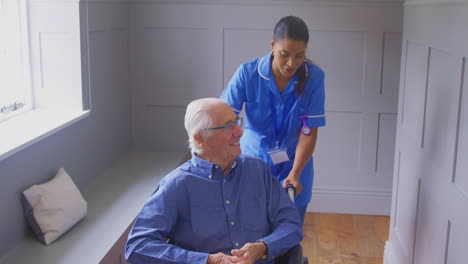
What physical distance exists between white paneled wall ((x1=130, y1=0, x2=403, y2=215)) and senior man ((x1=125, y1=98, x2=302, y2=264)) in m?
2.20

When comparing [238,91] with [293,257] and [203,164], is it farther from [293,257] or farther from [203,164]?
[293,257]

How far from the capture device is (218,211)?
2.02 meters

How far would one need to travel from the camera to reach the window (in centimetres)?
304

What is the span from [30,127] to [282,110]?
1.26m

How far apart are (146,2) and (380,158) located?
197 cm

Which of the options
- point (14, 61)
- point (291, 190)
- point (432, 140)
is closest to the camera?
point (291, 190)

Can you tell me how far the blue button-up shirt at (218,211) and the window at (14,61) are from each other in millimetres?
1392

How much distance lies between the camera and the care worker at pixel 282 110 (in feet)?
8.24

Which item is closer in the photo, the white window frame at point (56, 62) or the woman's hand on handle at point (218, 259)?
the woman's hand on handle at point (218, 259)

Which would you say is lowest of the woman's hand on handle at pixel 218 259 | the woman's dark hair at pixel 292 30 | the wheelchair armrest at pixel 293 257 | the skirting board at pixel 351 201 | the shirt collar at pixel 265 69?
the skirting board at pixel 351 201

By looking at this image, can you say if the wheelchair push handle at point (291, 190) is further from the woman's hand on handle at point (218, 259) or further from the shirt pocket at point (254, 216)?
the woman's hand on handle at point (218, 259)

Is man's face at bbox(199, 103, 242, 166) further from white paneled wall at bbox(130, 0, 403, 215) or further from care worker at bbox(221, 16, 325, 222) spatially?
white paneled wall at bbox(130, 0, 403, 215)

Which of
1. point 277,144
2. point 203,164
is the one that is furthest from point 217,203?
point 277,144

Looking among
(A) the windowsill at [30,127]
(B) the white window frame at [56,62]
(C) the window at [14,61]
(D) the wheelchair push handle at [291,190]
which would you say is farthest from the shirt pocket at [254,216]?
(C) the window at [14,61]
